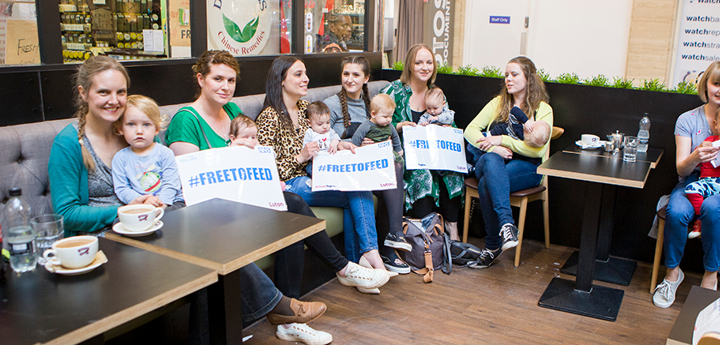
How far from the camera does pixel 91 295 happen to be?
145 centimetres

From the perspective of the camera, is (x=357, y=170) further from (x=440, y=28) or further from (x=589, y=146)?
(x=440, y=28)

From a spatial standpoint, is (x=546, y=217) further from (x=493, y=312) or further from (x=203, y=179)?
(x=203, y=179)

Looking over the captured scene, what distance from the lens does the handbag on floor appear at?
3.67 metres

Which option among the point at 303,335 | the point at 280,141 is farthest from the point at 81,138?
the point at 303,335

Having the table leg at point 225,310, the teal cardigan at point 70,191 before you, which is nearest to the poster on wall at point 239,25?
the teal cardigan at point 70,191

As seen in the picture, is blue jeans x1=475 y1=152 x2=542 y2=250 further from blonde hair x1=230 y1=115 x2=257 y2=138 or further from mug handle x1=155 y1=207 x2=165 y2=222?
mug handle x1=155 y1=207 x2=165 y2=222

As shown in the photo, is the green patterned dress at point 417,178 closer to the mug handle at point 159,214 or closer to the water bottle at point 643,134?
the water bottle at point 643,134

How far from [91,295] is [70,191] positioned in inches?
40.1

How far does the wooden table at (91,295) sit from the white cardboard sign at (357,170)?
155cm

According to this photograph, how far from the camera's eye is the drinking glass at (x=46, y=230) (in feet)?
5.70

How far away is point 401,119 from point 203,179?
1.88m

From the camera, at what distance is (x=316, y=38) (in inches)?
192

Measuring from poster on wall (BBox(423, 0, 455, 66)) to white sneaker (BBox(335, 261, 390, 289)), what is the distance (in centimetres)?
493

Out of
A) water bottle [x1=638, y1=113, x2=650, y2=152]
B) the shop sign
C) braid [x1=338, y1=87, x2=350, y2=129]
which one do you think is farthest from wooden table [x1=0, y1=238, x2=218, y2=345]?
water bottle [x1=638, y1=113, x2=650, y2=152]
